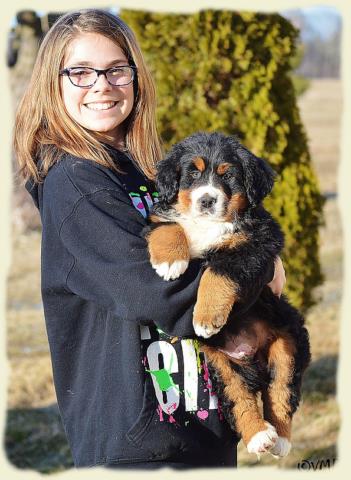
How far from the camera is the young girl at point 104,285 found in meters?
2.56

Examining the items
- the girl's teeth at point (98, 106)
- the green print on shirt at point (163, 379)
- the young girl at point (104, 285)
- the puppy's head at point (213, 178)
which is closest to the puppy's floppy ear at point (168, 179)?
the puppy's head at point (213, 178)

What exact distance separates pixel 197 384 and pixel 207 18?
3707 millimetres

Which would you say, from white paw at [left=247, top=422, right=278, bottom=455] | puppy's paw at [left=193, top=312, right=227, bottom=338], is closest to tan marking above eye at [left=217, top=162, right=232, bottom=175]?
puppy's paw at [left=193, top=312, right=227, bottom=338]

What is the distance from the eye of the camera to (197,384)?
108 inches

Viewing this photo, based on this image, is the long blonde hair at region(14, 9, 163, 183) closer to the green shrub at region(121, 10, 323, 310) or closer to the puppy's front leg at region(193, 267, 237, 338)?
the puppy's front leg at region(193, 267, 237, 338)

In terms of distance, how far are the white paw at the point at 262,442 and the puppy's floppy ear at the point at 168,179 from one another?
106 cm

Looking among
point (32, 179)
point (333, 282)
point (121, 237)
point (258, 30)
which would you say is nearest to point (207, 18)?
point (258, 30)

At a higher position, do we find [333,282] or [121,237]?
[121,237]

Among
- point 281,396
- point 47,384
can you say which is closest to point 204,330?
point 281,396

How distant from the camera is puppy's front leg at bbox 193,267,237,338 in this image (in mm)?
2631

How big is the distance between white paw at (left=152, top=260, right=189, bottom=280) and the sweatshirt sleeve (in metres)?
0.03

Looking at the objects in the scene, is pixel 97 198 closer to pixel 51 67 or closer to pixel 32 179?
pixel 32 179

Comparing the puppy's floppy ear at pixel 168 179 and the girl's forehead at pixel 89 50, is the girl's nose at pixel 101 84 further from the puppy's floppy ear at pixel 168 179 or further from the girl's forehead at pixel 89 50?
the puppy's floppy ear at pixel 168 179

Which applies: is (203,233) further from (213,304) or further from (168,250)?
(213,304)
